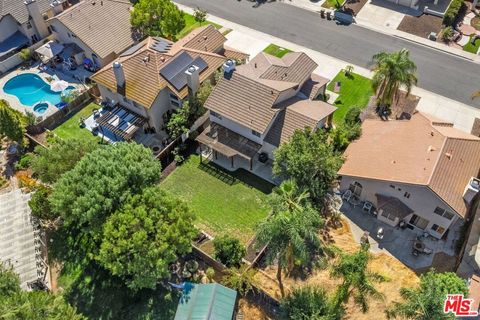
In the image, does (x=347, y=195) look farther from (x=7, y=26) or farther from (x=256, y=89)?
(x=7, y=26)

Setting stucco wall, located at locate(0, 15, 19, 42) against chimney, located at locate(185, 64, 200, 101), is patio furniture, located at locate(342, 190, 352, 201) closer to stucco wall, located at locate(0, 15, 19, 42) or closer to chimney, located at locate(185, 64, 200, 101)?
chimney, located at locate(185, 64, 200, 101)

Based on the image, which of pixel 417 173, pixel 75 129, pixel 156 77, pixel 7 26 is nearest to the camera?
pixel 417 173

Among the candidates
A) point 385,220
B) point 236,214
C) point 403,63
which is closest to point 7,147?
point 236,214

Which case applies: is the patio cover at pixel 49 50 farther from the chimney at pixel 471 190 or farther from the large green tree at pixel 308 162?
the chimney at pixel 471 190

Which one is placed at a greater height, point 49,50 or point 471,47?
point 471,47

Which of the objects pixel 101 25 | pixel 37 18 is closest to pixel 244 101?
pixel 101 25

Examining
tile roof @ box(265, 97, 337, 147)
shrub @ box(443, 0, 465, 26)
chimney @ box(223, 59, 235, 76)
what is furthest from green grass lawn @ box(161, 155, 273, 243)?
shrub @ box(443, 0, 465, 26)
